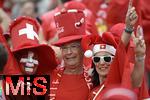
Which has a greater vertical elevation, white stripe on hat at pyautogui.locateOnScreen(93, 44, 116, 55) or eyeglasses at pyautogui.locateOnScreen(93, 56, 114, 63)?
white stripe on hat at pyautogui.locateOnScreen(93, 44, 116, 55)

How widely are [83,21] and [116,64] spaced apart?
1182 mm

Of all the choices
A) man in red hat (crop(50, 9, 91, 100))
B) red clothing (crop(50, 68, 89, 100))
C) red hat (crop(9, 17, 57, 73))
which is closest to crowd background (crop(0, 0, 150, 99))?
red hat (crop(9, 17, 57, 73))

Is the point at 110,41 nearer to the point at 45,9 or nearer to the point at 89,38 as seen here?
the point at 89,38

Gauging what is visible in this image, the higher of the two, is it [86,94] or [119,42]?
[119,42]

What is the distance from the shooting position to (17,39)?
853 centimetres

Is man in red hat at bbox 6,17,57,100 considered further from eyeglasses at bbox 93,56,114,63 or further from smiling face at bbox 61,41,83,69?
eyeglasses at bbox 93,56,114,63

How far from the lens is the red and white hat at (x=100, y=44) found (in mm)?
7820

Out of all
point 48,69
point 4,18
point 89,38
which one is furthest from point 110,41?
point 4,18

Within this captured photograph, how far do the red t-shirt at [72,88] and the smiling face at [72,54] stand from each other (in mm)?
127

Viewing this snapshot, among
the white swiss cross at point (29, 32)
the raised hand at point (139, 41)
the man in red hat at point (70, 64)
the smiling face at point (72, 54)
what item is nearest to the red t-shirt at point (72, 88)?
the man in red hat at point (70, 64)

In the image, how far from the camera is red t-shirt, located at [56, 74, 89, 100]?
25.9 feet

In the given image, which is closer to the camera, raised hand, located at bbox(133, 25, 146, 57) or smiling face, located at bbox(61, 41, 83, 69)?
raised hand, located at bbox(133, 25, 146, 57)

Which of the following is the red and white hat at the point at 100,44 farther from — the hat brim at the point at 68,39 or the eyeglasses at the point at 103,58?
the hat brim at the point at 68,39

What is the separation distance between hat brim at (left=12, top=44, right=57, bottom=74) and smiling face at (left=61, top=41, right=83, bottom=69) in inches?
9.8
